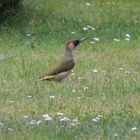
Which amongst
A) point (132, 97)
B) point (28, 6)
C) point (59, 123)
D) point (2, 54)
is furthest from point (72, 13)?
point (59, 123)

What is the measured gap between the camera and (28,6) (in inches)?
691

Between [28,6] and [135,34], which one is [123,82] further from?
[28,6]

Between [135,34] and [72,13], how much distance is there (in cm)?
199

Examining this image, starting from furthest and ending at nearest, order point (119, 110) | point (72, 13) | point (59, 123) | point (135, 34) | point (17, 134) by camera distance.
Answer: point (72, 13) < point (135, 34) < point (119, 110) < point (59, 123) < point (17, 134)

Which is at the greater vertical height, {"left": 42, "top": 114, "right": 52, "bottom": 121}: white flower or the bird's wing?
{"left": 42, "top": 114, "right": 52, "bottom": 121}: white flower

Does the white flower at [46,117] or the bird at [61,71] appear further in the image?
the bird at [61,71]

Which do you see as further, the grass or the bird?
the bird

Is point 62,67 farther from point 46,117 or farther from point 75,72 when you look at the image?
point 46,117

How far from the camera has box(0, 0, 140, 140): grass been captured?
8547 mm

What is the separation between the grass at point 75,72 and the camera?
855 cm

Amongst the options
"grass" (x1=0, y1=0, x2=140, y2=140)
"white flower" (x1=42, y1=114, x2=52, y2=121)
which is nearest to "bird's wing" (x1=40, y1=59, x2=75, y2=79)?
"grass" (x1=0, y1=0, x2=140, y2=140)

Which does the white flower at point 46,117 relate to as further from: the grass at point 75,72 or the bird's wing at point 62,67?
the bird's wing at point 62,67

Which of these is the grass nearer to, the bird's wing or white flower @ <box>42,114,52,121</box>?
white flower @ <box>42,114,52,121</box>

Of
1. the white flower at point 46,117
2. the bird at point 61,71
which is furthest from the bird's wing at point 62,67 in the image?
the white flower at point 46,117
